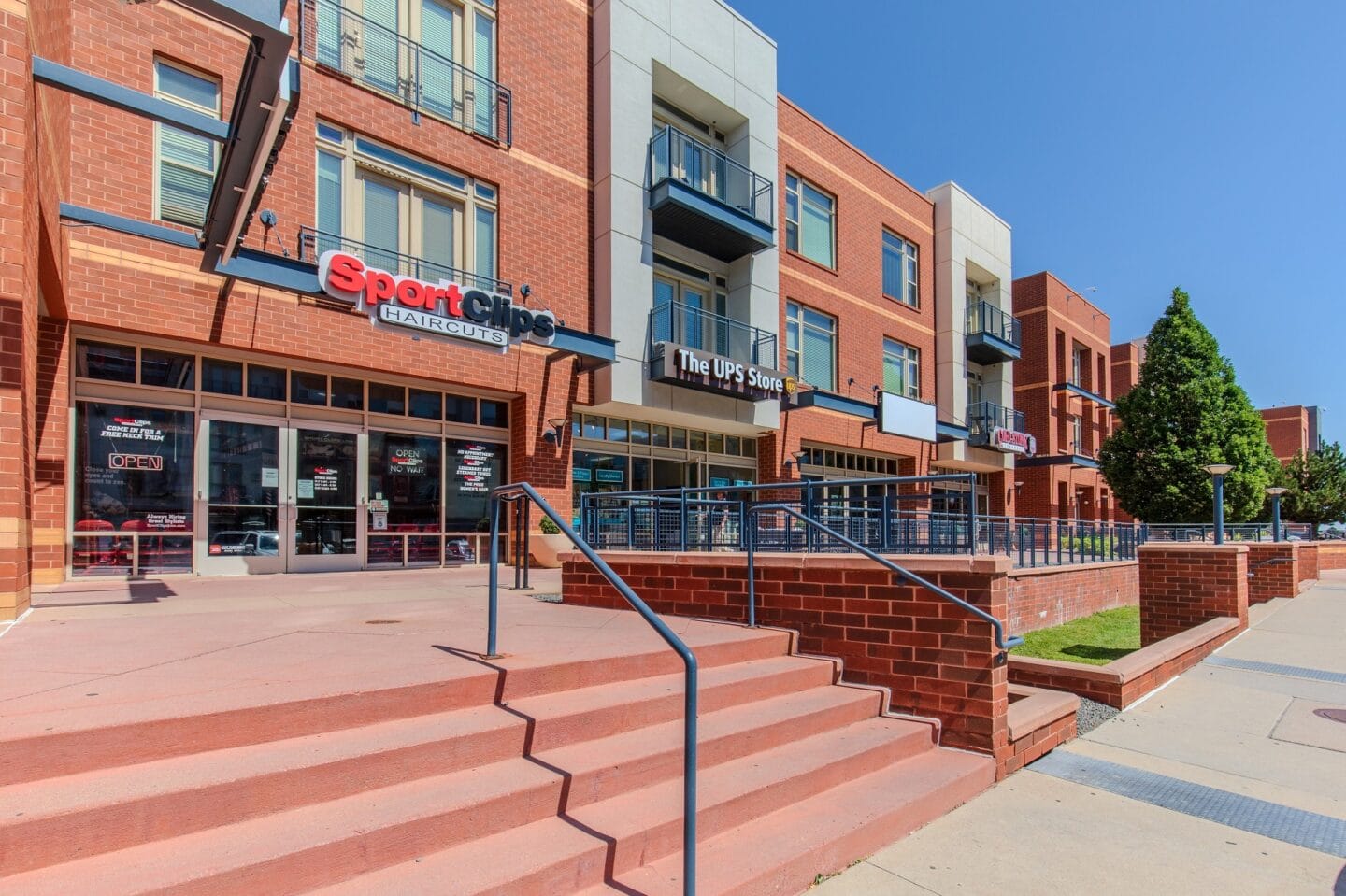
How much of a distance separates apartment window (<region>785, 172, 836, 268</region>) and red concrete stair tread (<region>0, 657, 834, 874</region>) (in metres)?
16.0

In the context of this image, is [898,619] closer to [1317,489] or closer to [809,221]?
[809,221]

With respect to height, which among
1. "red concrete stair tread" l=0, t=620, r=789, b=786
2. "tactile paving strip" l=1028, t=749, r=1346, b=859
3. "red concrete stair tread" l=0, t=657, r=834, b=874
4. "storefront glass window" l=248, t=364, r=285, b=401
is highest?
"storefront glass window" l=248, t=364, r=285, b=401

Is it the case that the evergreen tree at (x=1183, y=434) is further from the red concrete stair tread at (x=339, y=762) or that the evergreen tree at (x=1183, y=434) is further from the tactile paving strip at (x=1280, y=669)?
the red concrete stair tread at (x=339, y=762)

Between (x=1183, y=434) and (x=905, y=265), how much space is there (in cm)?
1061

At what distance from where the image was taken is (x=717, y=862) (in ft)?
10.5

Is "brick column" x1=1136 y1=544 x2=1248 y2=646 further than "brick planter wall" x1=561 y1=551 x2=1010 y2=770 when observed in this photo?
Yes

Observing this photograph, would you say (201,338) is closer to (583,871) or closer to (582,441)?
(582,441)

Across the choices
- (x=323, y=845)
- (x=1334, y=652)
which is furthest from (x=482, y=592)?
(x=1334, y=652)

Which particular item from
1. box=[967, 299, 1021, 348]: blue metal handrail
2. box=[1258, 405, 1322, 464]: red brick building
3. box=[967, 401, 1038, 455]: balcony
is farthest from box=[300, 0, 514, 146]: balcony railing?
box=[1258, 405, 1322, 464]: red brick building

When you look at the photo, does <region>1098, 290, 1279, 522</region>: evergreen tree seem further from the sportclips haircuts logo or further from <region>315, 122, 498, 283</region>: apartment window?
<region>315, 122, 498, 283</region>: apartment window

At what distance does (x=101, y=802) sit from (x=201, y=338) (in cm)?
894

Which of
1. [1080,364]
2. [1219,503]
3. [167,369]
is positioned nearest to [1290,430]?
Result: [1080,364]

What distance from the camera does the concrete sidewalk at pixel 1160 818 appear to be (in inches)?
137

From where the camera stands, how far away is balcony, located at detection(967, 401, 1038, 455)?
24000mm
